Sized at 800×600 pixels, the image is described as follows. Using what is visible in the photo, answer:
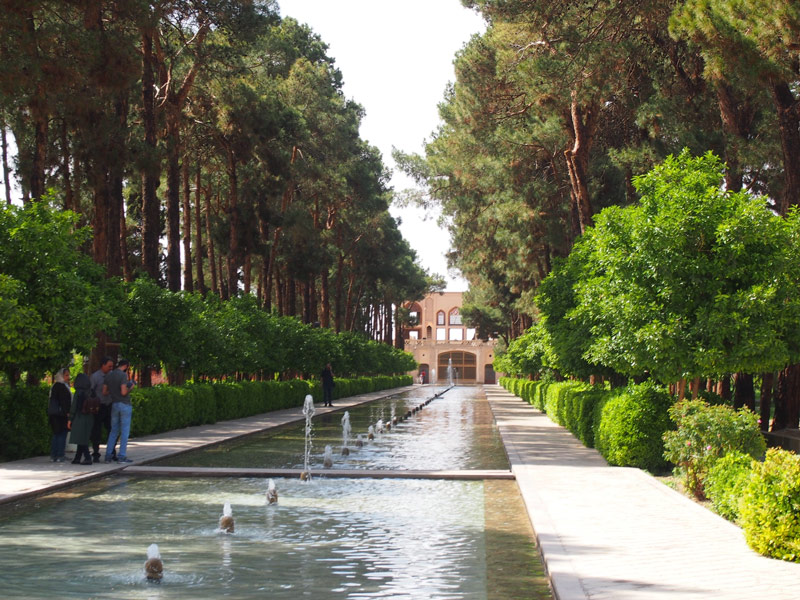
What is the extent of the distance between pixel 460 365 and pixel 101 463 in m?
101

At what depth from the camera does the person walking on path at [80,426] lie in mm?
13055

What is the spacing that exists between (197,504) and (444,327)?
352ft

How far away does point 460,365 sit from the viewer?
113 metres

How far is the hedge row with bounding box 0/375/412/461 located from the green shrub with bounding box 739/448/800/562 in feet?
33.8

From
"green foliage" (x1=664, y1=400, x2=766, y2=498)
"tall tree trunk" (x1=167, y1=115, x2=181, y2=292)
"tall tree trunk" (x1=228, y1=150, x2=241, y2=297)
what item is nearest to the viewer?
"green foliage" (x1=664, y1=400, x2=766, y2=498)

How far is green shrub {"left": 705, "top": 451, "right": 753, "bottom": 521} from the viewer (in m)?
8.48

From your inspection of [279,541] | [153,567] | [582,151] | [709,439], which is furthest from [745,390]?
[153,567]

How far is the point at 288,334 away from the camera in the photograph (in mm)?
33125

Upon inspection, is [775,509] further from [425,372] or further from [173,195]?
[425,372]

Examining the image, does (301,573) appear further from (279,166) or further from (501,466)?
(279,166)

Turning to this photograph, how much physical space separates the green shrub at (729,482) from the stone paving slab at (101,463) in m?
7.02

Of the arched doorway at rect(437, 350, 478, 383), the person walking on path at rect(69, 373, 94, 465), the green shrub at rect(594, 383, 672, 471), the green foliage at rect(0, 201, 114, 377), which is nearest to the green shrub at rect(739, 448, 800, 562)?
the green shrub at rect(594, 383, 672, 471)

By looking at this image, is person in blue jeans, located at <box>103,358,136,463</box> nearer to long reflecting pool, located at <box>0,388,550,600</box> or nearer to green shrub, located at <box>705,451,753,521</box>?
long reflecting pool, located at <box>0,388,550,600</box>

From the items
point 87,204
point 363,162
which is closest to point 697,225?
point 87,204
